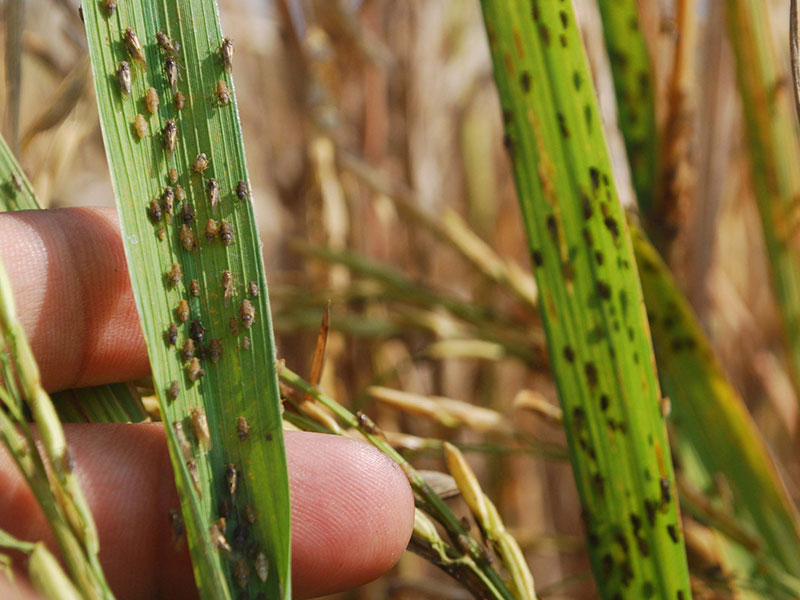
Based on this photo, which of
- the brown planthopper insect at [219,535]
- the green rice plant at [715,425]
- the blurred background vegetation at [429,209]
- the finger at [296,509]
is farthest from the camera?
the blurred background vegetation at [429,209]

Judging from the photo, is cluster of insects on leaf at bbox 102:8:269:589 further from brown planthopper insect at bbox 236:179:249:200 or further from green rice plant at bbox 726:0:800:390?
green rice plant at bbox 726:0:800:390

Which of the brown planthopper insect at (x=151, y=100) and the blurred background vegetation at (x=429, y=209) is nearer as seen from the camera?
the brown planthopper insect at (x=151, y=100)

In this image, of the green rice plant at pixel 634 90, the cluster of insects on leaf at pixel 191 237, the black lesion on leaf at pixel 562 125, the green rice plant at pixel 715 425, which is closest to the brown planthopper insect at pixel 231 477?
the cluster of insects on leaf at pixel 191 237

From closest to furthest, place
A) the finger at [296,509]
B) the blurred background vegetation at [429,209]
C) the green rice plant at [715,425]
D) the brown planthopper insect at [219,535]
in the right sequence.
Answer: the brown planthopper insect at [219,535] → the finger at [296,509] → the green rice plant at [715,425] → the blurred background vegetation at [429,209]

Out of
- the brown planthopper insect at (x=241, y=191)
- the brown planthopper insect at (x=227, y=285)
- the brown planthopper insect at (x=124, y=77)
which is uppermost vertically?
the brown planthopper insect at (x=124, y=77)

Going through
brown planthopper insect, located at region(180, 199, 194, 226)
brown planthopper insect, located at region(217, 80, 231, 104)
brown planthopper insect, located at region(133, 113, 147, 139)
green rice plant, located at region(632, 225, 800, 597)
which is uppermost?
brown planthopper insect, located at region(217, 80, 231, 104)

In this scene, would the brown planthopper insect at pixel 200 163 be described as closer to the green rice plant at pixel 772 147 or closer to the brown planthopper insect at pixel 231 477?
the brown planthopper insect at pixel 231 477

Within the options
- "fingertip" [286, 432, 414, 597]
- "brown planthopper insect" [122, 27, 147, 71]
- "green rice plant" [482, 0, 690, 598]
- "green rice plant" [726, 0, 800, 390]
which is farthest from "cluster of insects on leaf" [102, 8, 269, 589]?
"green rice plant" [726, 0, 800, 390]
